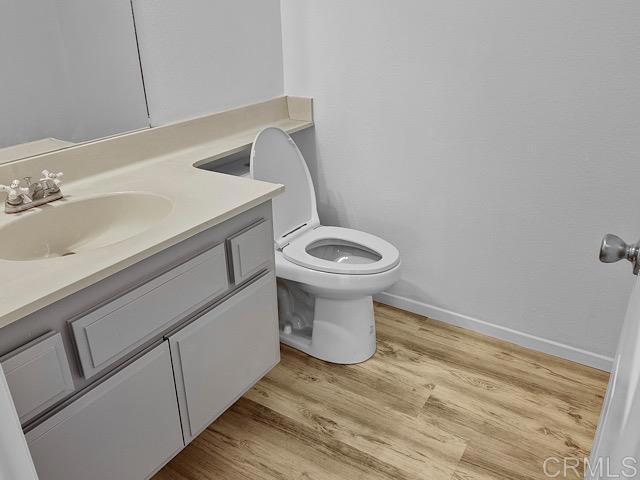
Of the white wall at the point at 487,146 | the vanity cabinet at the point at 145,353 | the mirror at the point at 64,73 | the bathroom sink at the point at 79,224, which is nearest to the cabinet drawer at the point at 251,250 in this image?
the vanity cabinet at the point at 145,353

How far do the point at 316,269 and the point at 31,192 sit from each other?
0.93m

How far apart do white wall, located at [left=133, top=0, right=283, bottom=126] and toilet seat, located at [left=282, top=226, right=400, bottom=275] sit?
63 centimetres

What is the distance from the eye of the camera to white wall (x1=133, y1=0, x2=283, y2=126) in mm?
1884

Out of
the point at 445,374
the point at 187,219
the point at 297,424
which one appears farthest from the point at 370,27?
the point at 297,424

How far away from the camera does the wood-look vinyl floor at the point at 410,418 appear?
1.68 metres

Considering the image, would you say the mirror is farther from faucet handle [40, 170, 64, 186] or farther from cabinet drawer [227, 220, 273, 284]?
cabinet drawer [227, 220, 273, 284]

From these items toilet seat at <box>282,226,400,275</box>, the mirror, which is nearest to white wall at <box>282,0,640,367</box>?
toilet seat at <box>282,226,400,275</box>

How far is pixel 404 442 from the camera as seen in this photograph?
5.77ft

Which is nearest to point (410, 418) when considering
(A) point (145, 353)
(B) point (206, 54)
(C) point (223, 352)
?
(C) point (223, 352)

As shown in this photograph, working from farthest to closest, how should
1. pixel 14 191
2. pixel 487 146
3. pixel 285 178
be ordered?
pixel 285 178
pixel 487 146
pixel 14 191

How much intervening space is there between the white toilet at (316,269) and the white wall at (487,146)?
10.8 inches

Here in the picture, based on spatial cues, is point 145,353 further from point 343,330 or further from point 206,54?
point 206,54

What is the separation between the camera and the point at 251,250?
1.58 m

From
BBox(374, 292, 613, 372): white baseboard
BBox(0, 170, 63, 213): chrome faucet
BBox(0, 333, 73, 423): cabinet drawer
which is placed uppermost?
BBox(0, 170, 63, 213): chrome faucet
